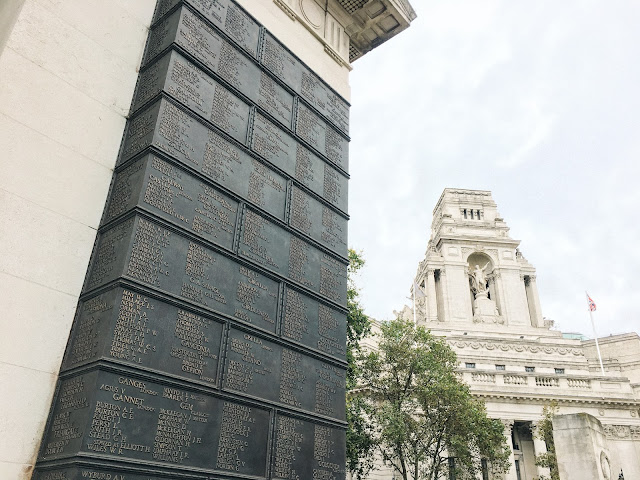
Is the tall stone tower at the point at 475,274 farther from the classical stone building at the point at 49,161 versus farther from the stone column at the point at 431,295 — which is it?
the classical stone building at the point at 49,161

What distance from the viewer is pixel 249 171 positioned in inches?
366

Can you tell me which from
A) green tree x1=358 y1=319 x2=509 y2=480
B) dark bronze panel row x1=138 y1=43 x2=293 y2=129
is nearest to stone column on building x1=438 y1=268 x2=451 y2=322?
green tree x1=358 y1=319 x2=509 y2=480

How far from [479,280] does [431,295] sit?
6181 millimetres

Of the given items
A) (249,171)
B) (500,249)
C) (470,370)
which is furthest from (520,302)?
(249,171)

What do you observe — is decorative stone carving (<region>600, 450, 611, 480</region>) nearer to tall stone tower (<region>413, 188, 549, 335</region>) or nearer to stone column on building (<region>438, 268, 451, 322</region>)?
tall stone tower (<region>413, 188, 549, 335</region>)

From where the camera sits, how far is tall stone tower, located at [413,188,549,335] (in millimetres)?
61438

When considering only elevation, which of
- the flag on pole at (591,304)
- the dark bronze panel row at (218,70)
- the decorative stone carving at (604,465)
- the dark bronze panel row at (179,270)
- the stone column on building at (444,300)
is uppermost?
the stone column on building at (444,300)

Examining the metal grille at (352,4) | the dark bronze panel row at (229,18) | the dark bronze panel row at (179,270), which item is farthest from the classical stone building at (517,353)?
the dark bronze panel row at (229,18)

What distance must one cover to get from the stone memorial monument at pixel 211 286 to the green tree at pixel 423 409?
1789cm

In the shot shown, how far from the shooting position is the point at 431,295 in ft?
214

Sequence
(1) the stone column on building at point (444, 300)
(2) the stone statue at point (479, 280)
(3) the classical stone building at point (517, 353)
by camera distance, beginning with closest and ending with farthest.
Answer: (3) the classical stone building at point (517, 353), (1) the stone column on building at point (444, 300), (2) the stone statue at point (479, 280)

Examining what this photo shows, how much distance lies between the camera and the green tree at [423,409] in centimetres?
2622

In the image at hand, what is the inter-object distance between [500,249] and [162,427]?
66.2 meters

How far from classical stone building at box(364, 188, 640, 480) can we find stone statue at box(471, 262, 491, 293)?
0.13m
